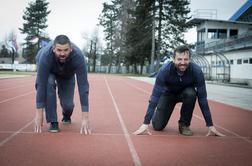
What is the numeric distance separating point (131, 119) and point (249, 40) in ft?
75.3

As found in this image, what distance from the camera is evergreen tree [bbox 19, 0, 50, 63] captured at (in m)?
22.7

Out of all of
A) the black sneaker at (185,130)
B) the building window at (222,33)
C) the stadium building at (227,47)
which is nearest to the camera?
the black sneaker at (185,130)

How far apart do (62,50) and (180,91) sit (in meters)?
2.11

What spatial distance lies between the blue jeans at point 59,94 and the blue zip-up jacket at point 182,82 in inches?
56.5

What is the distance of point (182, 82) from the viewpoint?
6129 mm

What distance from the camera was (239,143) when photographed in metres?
5.82

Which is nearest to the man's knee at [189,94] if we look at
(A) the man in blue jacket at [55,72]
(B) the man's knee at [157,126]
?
(B) the man's knee at [157,126]

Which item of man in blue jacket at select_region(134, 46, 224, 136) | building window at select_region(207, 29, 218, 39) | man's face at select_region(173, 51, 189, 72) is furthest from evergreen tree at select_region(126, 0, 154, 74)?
man's face at select_region(173, 51, 189, 72)

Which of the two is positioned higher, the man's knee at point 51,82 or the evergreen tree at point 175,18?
the evergreen tree at point 175,18

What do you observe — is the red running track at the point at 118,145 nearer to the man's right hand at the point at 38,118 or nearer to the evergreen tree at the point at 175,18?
the man's right hand at the point at 38,118

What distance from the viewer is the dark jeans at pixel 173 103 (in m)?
6.16

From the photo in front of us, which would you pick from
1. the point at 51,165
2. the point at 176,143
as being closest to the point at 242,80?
the point at 176,143

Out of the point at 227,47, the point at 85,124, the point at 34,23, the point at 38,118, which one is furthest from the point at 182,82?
the point at 34,23

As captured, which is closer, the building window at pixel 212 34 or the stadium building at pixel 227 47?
the stadium building at pixel 227 47
